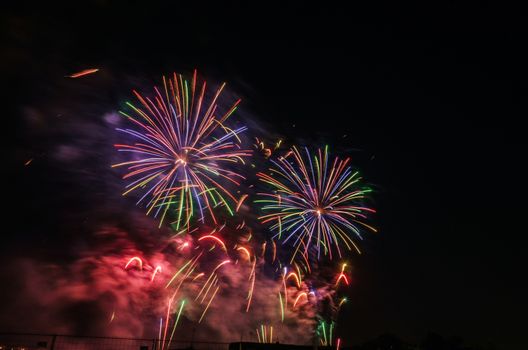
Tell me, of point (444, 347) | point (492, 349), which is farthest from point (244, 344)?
point (492, 349)

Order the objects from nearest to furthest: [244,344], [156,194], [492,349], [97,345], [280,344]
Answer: [97,345] < [156,194] < [244,344] < [280,344] < [492,349]

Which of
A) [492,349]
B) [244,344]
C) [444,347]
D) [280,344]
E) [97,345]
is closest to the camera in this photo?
[97,345]

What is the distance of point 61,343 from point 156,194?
7.56 metres

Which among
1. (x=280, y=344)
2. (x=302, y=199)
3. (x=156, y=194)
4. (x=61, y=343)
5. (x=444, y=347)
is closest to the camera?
(x=61, y=343)

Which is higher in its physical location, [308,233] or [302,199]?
[302,199]

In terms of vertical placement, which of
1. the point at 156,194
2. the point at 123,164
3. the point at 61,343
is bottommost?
the point at 61,343

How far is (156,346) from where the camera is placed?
64.0ft

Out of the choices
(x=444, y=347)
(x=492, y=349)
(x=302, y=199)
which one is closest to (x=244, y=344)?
(x=302, y=199)

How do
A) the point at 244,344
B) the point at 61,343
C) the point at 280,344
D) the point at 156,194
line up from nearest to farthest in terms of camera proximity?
the point at 61,343
the point at 156,194
the point at 244,344
the point at 280,344

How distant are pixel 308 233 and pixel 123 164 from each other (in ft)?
33.8

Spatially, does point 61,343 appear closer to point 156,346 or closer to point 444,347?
point 156,346

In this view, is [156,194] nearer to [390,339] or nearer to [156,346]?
[156,346]

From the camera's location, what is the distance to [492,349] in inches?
1519

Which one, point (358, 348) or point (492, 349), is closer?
point (358, 348)
